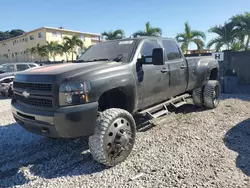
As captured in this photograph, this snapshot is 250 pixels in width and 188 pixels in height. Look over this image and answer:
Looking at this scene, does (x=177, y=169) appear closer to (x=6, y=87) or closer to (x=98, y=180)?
(x=98, y=180)

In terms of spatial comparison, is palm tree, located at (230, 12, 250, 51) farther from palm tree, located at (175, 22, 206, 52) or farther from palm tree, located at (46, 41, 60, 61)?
palm tree, located at (46, 41, 60, 61)

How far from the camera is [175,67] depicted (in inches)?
194

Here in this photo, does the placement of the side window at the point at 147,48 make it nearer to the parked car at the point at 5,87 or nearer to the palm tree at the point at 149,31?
the parked car at the point at 5,87

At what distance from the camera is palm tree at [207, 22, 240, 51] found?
14.2 metres

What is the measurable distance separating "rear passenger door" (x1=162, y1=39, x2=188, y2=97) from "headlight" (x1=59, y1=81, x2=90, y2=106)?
7.59 ft

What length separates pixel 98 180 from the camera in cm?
303

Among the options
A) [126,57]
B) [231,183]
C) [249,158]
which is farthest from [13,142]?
[249,158]

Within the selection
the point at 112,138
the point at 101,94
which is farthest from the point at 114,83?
the point at 112,138

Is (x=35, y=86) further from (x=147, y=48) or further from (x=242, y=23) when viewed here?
(x=242, y=23)

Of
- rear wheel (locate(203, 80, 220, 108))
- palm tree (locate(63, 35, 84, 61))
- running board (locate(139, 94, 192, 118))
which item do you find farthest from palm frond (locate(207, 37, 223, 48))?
palm tree (locate(63, 35, 84, 61))

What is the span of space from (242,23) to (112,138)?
44.4 feet

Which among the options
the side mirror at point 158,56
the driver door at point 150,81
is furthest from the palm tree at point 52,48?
the side mirror at point 158,56

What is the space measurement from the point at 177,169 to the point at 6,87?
9433 millimetres

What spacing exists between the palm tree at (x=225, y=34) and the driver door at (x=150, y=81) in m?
11.6
